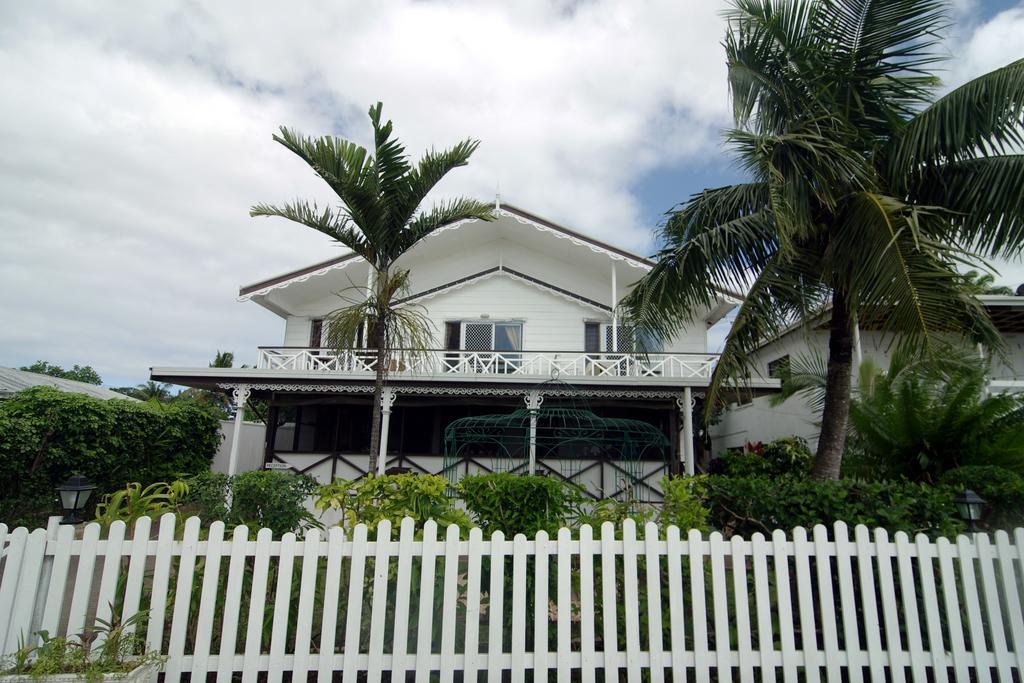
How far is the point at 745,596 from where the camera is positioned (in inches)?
146

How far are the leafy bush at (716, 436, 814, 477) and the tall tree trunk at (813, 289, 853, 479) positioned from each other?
742 centimetres

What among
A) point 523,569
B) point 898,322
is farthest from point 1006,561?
point 523,569

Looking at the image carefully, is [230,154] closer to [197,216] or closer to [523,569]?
[197,216]

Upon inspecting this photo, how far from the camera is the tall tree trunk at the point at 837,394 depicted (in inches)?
261

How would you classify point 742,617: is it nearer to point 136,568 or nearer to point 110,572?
point 136,568

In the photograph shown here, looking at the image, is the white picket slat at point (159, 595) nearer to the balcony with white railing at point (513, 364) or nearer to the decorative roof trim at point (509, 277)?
the balcony with white railing at point (513, 364)

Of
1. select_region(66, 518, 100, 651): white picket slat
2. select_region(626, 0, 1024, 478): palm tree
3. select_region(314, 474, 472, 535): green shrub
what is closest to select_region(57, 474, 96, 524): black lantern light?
select_region(66, 518, 100, 651): white picket slat

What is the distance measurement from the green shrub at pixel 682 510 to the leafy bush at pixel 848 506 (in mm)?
136

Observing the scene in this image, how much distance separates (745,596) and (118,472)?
12.7m

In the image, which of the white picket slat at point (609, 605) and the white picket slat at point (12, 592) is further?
the white picket slat at point (609, 605)

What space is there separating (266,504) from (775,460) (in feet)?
41.7

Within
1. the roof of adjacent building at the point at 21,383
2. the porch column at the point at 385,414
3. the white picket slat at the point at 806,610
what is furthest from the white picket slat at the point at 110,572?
the roof of adjacent building at the point at 21,383

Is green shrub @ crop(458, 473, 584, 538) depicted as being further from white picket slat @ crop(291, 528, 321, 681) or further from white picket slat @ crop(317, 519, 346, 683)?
white picket slat @ crop(291, 528, 321, 681)

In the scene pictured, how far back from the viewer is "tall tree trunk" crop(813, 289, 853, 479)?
6.64m
